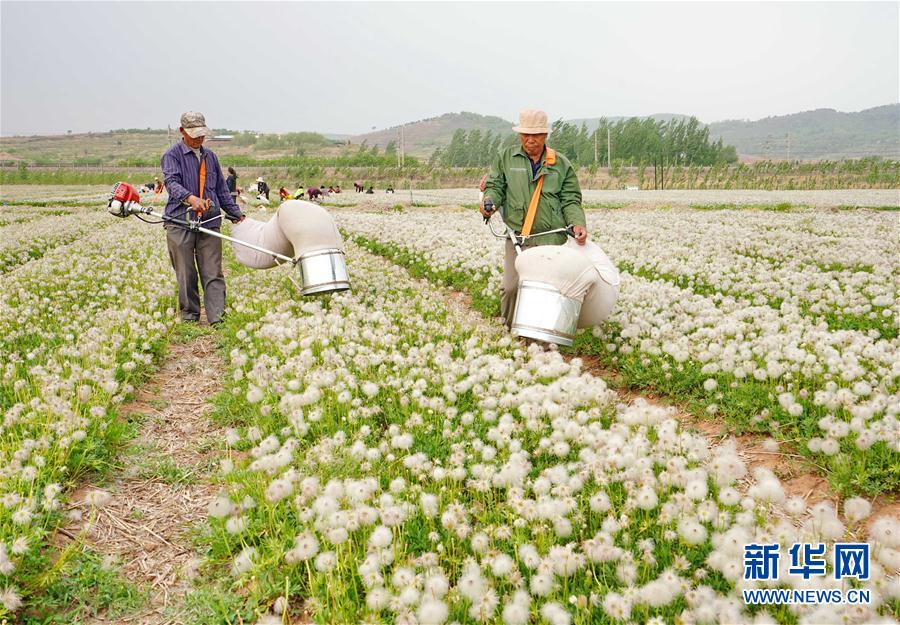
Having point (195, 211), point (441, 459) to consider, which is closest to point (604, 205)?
point (195, 211)

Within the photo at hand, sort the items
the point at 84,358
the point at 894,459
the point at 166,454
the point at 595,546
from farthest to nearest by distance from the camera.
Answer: the point at 84,358, the point at 166,454, the point at 894,459, the point at 595,546

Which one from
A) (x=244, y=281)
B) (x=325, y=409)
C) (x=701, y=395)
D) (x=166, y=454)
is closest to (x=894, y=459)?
(x=701, y=395)

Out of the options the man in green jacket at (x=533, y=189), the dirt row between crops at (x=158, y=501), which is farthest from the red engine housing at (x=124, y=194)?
the man in green jacket at (x=533, y=189)

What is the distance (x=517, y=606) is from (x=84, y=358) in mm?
6036

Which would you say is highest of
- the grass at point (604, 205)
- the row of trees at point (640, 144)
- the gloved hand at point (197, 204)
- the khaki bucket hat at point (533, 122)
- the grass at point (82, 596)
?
the row of trees at point (640, 144)

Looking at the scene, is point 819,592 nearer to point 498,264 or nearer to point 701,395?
point 701,395

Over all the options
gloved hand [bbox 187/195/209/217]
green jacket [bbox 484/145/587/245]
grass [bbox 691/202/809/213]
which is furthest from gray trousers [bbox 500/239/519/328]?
grass [bbox 691/202/809/213]

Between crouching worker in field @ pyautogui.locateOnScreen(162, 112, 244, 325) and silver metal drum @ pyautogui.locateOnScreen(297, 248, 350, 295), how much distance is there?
1649mm

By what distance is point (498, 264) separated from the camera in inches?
511

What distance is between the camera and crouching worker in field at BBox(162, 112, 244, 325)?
970 centimetres

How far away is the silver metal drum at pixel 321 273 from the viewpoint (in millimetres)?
9555

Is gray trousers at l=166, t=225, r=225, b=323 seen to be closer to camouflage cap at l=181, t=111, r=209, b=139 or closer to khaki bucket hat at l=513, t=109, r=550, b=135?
camouflage cap at l=181, t=111, r=209, b=139

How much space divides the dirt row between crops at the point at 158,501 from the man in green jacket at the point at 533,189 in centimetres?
450

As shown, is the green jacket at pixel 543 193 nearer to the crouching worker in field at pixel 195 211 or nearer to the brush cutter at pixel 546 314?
the brush cutter at pixel 546 314
